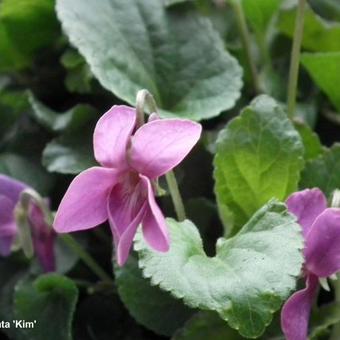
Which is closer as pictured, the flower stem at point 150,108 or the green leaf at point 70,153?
the flower stem at point 150,108

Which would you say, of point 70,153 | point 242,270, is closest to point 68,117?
point 70,153

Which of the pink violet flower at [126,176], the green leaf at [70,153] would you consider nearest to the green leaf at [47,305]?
the green leaf at [70,153]

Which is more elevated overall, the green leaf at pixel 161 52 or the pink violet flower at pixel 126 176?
the pink violet flower at pixel 126 176

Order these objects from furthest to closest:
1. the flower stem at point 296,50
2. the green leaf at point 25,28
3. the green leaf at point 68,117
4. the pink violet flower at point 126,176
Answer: the green leaf at point 25,28 < the green leaf at point 68,117 < the flower stem at point 296,50 < the pink violet flower at point 126,176

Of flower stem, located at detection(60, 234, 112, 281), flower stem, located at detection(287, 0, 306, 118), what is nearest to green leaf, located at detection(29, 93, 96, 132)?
flower stem, located at detection(60, 234, 112, 281)

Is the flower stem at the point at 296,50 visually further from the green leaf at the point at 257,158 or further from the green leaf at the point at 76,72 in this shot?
the green leaf at the point at 76,72

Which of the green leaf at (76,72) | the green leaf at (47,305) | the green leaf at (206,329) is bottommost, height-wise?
the green leaf at (47,305)

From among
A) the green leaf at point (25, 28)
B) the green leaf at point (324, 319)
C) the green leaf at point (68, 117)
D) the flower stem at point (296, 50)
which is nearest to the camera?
the green leaf at point (324, 319)
